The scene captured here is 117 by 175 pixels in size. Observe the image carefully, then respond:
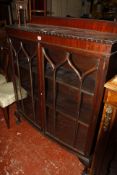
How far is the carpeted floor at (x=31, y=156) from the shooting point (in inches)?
48.6

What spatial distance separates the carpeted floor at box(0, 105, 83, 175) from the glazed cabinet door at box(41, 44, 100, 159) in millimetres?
213

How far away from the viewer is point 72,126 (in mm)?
1211

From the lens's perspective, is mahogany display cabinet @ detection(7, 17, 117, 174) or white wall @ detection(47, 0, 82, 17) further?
white wall @ detection(47, 0, 82, 17)

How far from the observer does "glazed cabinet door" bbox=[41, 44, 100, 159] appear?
0.88 meters

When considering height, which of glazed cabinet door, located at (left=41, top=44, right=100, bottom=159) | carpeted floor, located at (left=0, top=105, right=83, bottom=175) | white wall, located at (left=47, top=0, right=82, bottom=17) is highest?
white wall, located at (left=47, top=0, right=82, bottom=17)

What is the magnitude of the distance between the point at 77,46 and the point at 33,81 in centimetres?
61

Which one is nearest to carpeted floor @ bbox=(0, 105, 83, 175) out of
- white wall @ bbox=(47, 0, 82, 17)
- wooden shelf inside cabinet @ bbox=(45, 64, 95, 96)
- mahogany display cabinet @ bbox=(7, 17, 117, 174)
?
mahogany display cabinet @ bbox=(7, 17, 117, 174)

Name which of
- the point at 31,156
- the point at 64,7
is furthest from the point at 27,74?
the point at 64,7

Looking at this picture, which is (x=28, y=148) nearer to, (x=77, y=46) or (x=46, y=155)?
(x=46, y=155)

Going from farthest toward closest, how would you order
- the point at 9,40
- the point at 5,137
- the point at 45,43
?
the point at 5,137 < the point at 9,40 < the point at 45,43

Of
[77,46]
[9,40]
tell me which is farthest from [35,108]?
[77,46]

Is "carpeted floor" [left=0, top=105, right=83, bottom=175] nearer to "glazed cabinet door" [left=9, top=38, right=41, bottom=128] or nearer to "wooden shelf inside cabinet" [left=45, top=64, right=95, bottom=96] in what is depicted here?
"glazed cabinet door" [left=9, top=38, right=41, bottom=128]

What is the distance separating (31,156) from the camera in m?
1.35

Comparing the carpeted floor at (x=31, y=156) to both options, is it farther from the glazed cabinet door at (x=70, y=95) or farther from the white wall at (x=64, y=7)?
the white wall at (x=64, y=7)
